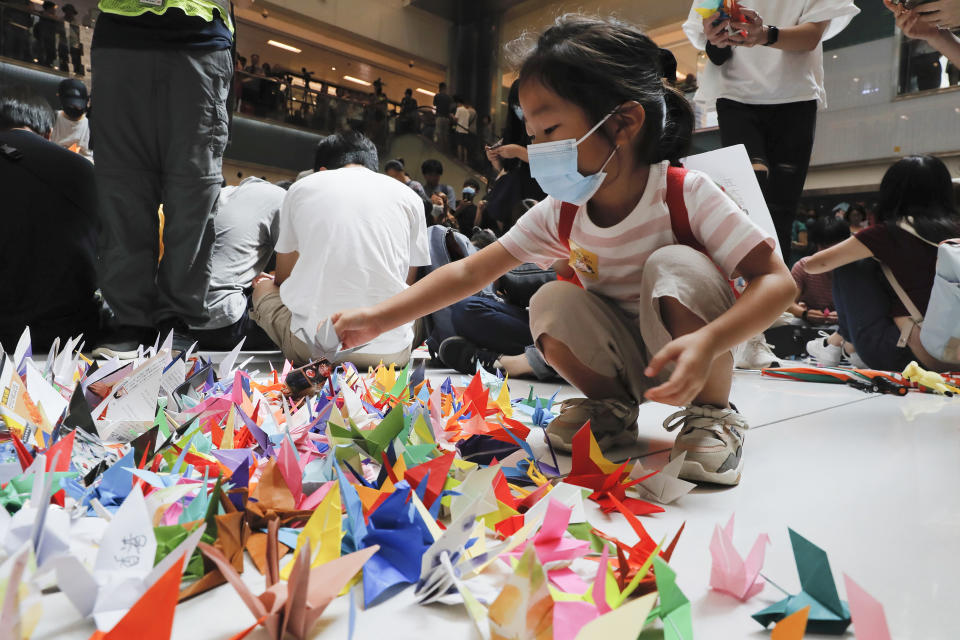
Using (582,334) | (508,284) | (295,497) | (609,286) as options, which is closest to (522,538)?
(295,497)

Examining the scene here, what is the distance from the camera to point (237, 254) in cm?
251

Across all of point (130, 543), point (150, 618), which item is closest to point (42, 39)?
point (130, 543)

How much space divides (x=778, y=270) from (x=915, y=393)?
1.51 meters

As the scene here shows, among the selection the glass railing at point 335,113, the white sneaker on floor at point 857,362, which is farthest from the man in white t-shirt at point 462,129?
the white sneaker on floor at point 857,362

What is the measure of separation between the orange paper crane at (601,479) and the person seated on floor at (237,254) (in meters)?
1.78

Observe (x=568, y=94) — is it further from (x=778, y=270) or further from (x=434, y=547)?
(x=434, y=547)

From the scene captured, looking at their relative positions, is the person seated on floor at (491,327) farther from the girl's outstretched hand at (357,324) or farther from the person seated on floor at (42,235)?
the person seated on floor at (42,235)

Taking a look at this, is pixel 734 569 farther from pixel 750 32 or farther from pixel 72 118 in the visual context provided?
pixel 72 118

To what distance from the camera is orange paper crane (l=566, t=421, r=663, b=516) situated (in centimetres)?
79

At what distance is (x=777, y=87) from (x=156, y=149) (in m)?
2.02

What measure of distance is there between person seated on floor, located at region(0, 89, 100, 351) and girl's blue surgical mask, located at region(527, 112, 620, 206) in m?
1.99

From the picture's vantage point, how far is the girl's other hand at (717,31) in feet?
6.29

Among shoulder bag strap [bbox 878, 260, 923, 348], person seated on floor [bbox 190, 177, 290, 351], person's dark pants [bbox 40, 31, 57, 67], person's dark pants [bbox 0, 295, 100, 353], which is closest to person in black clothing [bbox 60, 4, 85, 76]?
person's dark pants [bbox 40, 31, 57, 67]

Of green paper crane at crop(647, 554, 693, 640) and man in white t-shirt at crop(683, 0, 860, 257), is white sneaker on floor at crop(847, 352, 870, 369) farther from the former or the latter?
green paper crane at crop(647, 554, 693, 640)
